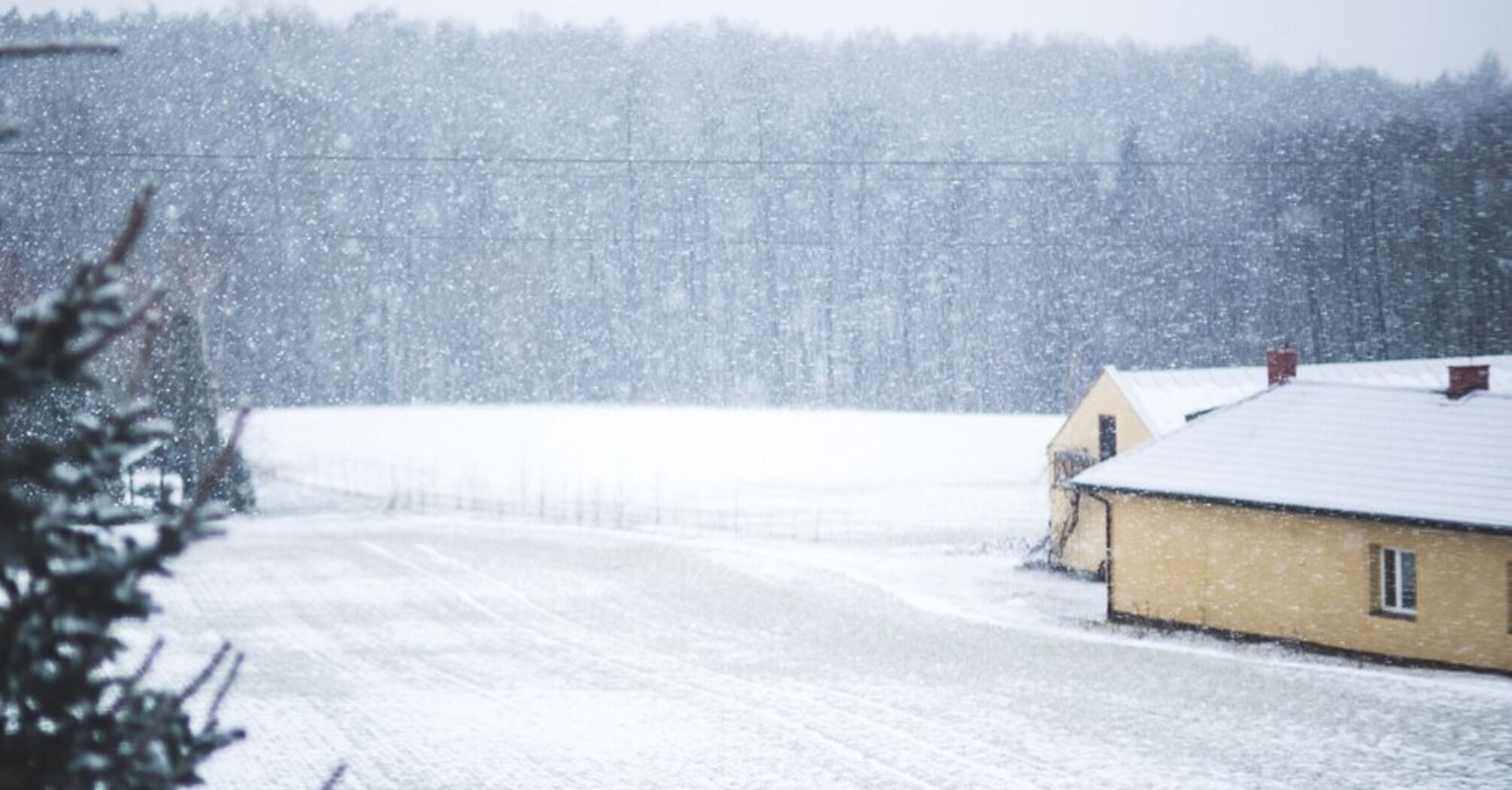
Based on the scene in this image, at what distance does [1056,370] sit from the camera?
91.3m

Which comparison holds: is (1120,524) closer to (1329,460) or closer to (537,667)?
(1329,460)

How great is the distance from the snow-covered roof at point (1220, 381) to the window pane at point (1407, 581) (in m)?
9.12

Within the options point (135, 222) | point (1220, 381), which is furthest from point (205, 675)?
point (1220, 381)

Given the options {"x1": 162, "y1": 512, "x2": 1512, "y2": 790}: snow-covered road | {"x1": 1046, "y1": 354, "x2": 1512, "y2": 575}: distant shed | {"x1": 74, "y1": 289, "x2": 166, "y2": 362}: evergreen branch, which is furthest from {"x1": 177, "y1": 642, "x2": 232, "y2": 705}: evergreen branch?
{"x1": 1046, "y1": 354, "x2": 1512, "y2": 575}: distant shed

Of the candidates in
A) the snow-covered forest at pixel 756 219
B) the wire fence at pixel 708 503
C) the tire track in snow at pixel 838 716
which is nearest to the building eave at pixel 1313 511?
the tire track in snow at pixel 838 716

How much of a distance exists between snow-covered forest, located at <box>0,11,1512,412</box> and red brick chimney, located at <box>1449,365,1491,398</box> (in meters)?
51.4

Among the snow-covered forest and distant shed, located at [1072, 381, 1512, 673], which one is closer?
distant shed, located at [1072, 381, 1512, 673]

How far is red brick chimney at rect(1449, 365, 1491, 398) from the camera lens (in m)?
30.5

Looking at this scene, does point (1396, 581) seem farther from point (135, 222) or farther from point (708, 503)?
point (708, 503)

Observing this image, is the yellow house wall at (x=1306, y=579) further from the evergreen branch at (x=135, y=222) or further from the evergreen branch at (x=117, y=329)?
the evergreen branch at (x=135, y=222)

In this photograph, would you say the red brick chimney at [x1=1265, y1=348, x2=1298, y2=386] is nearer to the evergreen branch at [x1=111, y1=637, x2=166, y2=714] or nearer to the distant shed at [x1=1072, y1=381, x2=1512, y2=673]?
the distant shed at [x1=1072, y1=381, x2=1512, y2=673]

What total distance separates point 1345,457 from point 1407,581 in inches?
123

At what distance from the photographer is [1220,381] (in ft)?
128

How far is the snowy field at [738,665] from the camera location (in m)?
20.2
